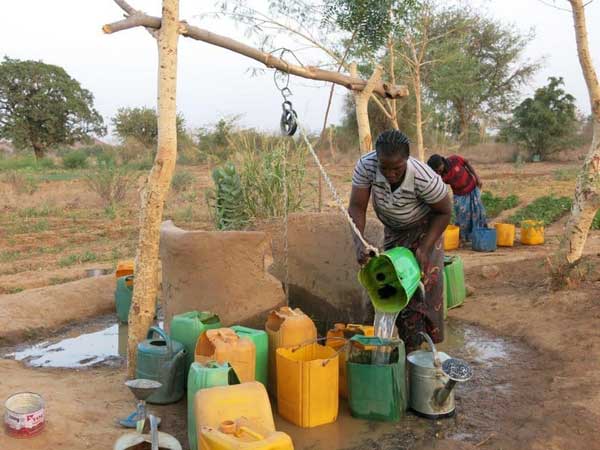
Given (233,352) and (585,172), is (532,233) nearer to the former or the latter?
(585,172)

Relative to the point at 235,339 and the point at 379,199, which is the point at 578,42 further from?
the point at 235,339

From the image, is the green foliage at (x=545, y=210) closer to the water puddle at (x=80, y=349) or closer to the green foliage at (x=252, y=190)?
the green foliage at (x=252, y=190)

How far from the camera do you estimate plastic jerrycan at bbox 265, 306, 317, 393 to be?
9.82 feet

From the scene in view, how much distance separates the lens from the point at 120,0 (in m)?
3.08

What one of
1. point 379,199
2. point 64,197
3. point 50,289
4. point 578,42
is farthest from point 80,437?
point 64,197

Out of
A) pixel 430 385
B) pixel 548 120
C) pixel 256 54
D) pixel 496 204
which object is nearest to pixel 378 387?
pixel 430 385

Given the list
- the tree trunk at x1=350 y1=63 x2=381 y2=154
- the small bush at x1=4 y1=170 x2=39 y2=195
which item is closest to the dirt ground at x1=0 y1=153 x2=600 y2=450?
the tree trunk at x1=350 y1=63 x2=381 y2=154

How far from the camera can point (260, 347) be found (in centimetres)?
294

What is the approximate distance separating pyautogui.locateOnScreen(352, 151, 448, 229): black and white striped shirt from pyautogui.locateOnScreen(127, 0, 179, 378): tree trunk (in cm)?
99

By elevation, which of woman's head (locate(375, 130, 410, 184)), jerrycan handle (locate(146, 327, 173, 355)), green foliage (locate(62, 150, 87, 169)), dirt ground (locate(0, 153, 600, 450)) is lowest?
dirt ground (locate(0, 153, 600, 450))

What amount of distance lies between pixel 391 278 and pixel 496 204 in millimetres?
8031

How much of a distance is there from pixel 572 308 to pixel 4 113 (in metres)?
25.2

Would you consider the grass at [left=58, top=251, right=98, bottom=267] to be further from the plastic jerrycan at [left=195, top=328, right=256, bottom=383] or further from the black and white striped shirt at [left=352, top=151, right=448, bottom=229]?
the black and white striped shirt at [left=352, top=151, right=448, bottom=229]

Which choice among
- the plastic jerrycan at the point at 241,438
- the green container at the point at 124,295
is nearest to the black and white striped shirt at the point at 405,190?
the plastic jerrycan at the point at 241,438
